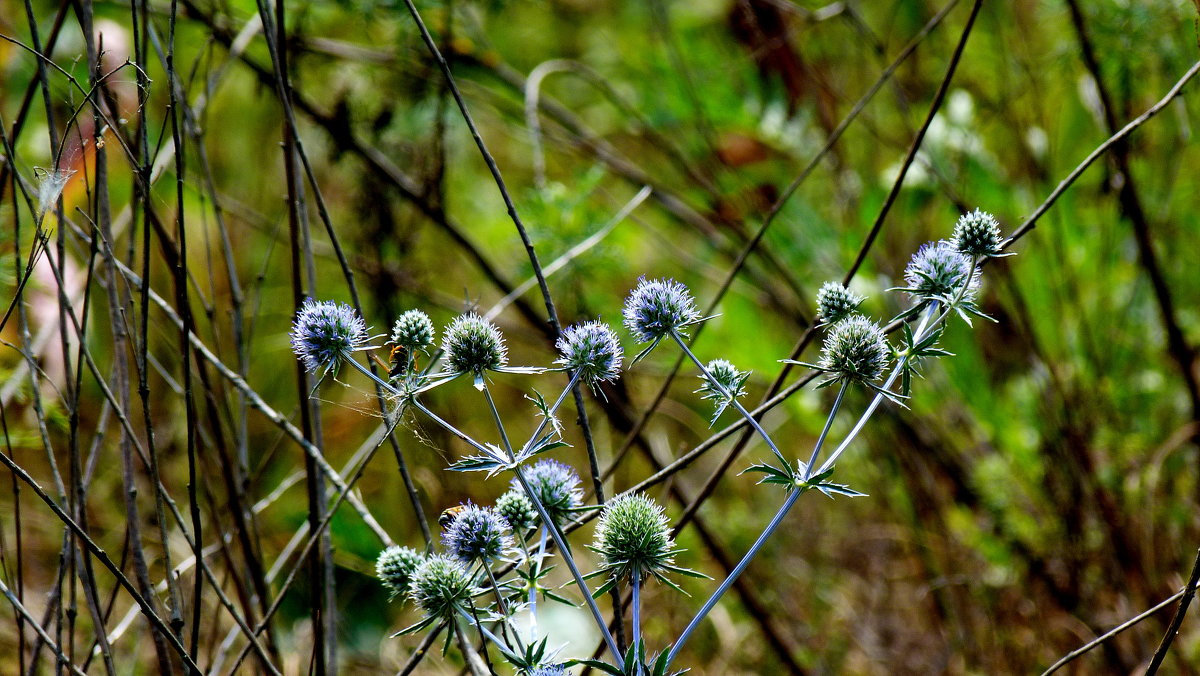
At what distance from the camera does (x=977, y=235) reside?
1.15 m

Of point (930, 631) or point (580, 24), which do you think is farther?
point (580, 24)

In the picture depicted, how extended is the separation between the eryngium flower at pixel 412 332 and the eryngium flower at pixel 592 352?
0.18m

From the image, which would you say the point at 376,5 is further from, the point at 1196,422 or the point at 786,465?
the point at 1196,422

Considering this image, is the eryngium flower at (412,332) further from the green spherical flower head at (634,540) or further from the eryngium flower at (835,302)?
the eryngium flower at (835,302)

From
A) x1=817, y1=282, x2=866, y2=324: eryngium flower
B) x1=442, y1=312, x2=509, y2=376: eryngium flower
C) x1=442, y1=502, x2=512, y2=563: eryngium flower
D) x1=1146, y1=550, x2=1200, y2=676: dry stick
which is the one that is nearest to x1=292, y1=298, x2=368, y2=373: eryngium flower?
x1=442, y1=312, x2=509, y2=376: eryngium flower

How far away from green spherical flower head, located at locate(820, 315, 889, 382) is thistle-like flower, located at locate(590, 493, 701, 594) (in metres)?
0.29

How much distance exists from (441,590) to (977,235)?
0.80 metres

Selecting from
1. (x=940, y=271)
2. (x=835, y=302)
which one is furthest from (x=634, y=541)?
(x=940, y=271)

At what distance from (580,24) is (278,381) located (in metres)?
2.78

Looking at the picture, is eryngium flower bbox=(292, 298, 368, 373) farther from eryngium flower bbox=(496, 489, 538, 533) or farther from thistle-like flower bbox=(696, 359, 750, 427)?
thistle-like flower bbox=(696, 359, 750, 427)

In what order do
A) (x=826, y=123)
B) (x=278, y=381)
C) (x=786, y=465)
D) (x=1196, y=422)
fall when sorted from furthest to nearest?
(x=278, y=381)
(x=826, y=123)
(x=1196, y=422)
(x=786, y=465)

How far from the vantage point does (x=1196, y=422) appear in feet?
7.63

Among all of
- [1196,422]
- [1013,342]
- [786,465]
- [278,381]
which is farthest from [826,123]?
[278,381]

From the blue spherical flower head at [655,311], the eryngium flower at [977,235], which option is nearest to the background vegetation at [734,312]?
the eryngium flower at [977,235]
